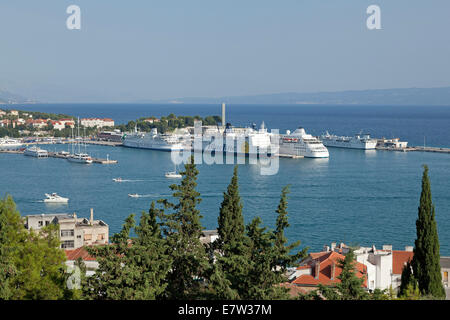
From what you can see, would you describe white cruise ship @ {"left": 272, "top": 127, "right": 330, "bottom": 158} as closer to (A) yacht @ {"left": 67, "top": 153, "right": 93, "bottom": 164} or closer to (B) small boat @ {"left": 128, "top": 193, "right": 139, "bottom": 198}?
(A) yacht @ {"left": 67, "top": 153, "right": 93, "bottom": 164}

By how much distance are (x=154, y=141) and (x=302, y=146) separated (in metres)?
12.4

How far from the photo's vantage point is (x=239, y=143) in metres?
42.5

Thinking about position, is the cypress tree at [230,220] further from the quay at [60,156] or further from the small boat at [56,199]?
the quay at [60,156]

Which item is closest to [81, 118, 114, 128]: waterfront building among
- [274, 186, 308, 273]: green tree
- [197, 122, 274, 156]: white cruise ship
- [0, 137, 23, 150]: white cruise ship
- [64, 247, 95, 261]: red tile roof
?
[0, 137, 23, 150]: white cruise ship

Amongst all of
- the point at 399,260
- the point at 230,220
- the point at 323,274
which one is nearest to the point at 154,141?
the point at 399,260

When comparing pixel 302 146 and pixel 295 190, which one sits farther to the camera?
pixel 302 146

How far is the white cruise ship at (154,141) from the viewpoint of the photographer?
4603 centimetres

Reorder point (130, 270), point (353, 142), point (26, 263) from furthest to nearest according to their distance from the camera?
point (353, 142) < point (26, 263) < point (130, 270)

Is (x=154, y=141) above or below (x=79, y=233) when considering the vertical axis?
above

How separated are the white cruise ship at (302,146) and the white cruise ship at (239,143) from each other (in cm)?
122

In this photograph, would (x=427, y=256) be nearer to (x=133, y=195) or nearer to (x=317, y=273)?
(x=317, y=273)

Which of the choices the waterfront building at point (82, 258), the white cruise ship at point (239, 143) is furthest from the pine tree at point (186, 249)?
the white cruise ship at point (239, 143)

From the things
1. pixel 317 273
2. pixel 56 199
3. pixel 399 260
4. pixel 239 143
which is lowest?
pixel 56 199

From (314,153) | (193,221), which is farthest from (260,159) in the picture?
(193,221)
